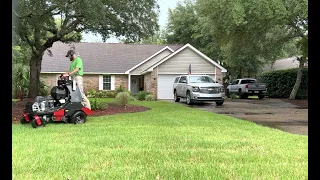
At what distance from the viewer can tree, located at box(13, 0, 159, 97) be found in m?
9.98

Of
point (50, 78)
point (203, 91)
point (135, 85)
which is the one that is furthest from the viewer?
point (135, 85)

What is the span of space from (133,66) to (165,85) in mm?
4975

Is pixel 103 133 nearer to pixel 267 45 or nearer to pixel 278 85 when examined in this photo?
pixel 267 45

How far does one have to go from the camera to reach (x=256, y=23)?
56.9 ft

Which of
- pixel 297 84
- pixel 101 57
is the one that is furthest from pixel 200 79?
pixel 101 57

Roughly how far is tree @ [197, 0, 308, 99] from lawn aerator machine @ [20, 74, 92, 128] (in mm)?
8143

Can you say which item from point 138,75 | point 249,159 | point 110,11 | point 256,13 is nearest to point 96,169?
point 249,159

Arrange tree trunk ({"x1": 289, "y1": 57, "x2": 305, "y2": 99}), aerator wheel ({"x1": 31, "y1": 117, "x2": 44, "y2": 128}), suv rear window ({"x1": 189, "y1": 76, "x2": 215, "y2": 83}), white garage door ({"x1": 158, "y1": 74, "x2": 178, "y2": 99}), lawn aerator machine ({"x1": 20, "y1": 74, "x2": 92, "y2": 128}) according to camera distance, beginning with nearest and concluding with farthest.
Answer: aerator wheel ({"x1": 31, "y1": 117, "x2": 44, "y2": 128})
lawn aerator machine ({"x1": 20, "y1": 74, "x2": 92, "y2": 128})
suv rear window ({"x1": 189, "y1": 76, "x2": 215, "y2": 83})
tree trunk ({"x1": 289, "y1": 57, "x2": 305, "y2": 99})
white garage door ({"x1": 158, "y1": 74, "x2": 178, "y2": 99})

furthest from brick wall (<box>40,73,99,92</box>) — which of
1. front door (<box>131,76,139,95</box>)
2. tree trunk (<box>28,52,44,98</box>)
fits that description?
tree trunk (<box>28,52,44,98</box>)

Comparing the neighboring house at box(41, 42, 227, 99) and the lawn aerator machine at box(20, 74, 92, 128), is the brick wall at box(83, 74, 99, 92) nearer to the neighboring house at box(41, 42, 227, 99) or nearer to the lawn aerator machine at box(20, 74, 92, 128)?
the neighboring house at box(41, 42, 227, 99)

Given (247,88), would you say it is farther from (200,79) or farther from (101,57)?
(101,57)

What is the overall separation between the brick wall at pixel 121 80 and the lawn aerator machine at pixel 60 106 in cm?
1974

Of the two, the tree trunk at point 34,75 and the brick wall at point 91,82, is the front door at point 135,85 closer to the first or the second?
the brick wall at point 91,82
